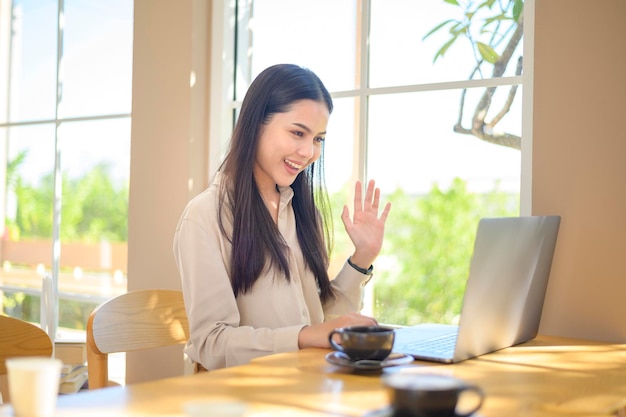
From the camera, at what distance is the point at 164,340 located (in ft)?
7.28

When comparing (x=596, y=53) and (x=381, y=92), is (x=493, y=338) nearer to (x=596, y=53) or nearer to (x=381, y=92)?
(x=596, y=53)

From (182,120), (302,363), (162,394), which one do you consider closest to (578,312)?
(302,363)

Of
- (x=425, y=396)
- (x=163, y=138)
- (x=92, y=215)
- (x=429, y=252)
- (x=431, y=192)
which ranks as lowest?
(x=425, y=396)

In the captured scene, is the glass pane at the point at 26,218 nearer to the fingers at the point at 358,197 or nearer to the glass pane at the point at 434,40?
the glass pane at the point at 434,40

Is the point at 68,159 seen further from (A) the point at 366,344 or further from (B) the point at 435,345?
(A) the point at 366,344

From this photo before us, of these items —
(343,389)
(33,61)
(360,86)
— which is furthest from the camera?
(33,61)

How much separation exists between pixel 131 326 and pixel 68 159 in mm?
1591

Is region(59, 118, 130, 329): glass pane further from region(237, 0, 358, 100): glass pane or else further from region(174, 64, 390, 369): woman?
region(174, 64, 390, 369): woman

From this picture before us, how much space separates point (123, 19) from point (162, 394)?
250cm

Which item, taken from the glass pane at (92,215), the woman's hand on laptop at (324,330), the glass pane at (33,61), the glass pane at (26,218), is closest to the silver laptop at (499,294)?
the woman's hand on laptop at (324,330)

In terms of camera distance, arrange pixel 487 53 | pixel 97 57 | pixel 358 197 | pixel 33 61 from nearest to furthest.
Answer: pixel 358 197, pixel 487 53, pixel 97 57, pixel 33 61

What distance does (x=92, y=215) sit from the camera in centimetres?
343

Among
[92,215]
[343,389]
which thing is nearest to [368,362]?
[343,389]

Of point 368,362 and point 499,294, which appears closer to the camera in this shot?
point 368,362
